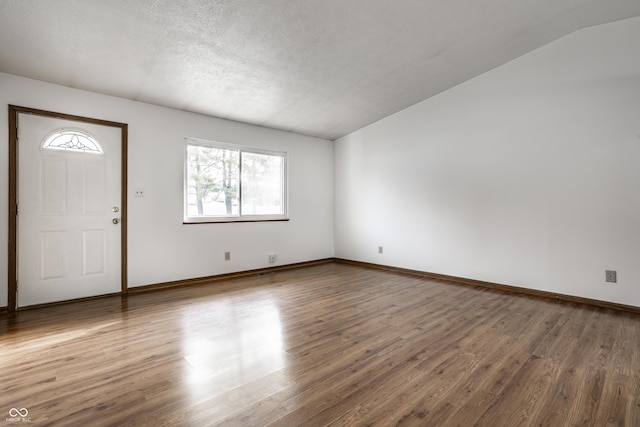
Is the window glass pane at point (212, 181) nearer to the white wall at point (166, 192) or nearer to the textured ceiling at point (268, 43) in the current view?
the white wall at point (166, 192)

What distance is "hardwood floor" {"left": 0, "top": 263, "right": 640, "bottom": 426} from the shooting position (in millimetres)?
1635

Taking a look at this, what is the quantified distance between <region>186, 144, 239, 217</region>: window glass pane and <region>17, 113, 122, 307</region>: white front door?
0.92 m

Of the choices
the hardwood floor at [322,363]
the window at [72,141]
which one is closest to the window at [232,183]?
the window at [72,141]

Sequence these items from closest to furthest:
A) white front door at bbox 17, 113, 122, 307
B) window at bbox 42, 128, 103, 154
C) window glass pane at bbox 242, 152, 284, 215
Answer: white front door at bbox 17, 113, 122, 307, window at bbox 42, 128, 103, 154, window glass pane at bbox 242, 152, 284, 215

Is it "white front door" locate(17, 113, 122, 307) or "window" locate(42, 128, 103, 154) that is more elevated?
"window" locate(42, 128, 103, 154)

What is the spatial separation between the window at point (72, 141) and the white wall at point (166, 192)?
0.23 meters

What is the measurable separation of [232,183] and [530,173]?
4138 mm

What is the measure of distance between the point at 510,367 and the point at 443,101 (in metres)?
3.84

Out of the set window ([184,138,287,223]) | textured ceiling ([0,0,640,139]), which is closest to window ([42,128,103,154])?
textured ceiling ([0,0,640,139])

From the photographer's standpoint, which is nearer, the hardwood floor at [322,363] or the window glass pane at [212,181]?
the hardwood floor at [322,363]

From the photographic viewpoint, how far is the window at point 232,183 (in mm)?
4594

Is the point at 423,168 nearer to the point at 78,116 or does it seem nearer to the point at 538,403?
the point at 538,403

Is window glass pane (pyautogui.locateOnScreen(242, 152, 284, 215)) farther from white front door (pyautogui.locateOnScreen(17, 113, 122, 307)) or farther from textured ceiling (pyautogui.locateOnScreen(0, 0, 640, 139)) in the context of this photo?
white front door (pyautogui.locateOnScreen(17, 113, 122, 307))

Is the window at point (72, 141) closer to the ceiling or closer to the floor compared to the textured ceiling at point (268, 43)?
closer to the floor
